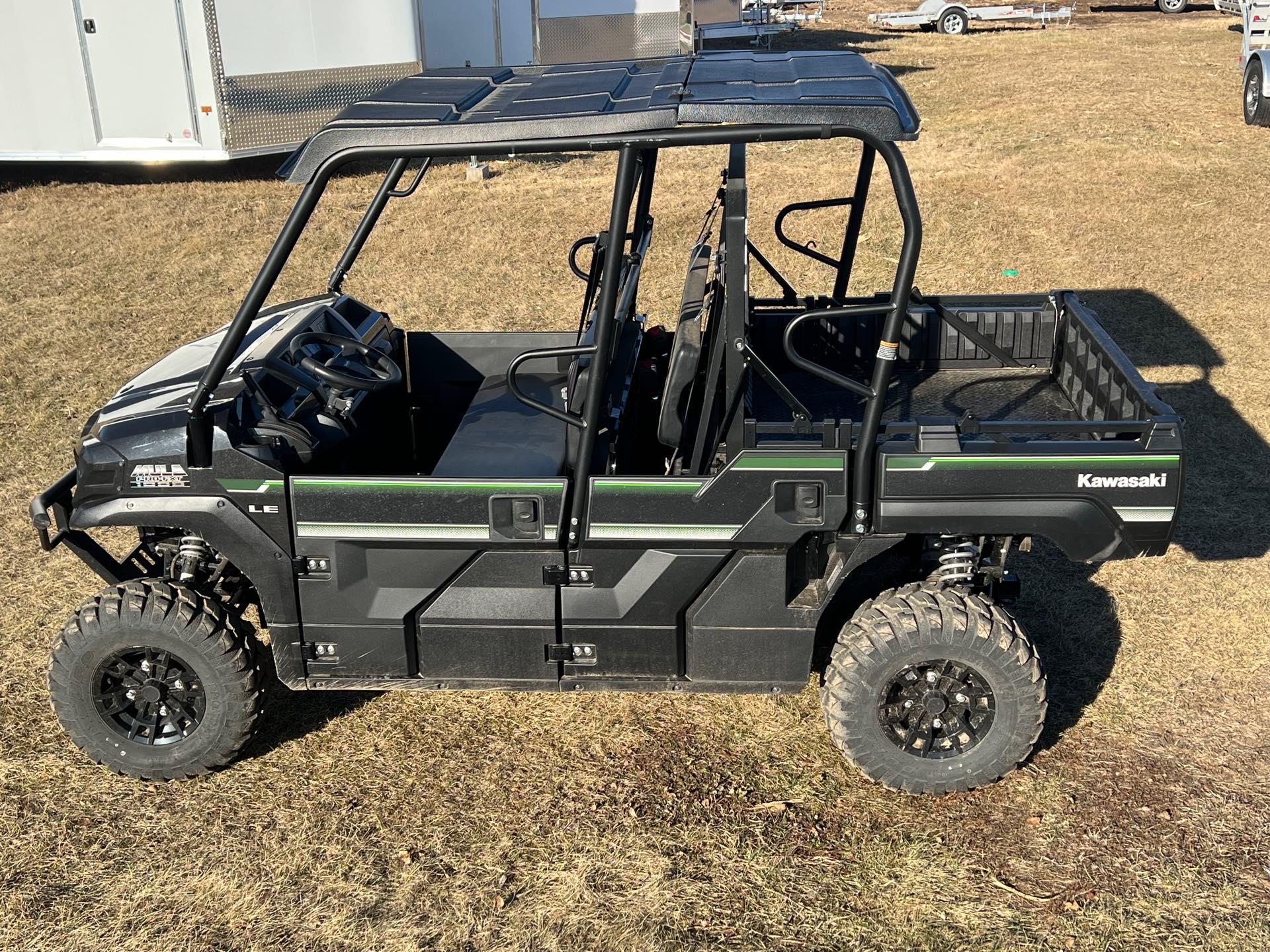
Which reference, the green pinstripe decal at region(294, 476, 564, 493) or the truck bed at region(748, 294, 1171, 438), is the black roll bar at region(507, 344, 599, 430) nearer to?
the green pinstripe decal at region(294, 476, 564, 493)

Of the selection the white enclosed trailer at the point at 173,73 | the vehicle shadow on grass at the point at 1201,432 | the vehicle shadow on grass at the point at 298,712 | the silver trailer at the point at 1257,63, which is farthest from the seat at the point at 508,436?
the silver trailer at the point at 1257,63

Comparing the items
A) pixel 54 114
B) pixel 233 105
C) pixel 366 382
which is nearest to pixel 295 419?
pixel 366 382

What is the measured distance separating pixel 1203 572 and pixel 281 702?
156 inches

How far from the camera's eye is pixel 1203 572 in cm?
550

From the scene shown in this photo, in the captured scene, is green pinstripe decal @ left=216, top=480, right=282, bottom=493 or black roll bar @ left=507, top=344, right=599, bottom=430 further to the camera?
green pinstripe decal @ left=216, top=480, right=282, bottom=493

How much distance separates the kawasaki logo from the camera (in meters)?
3.67

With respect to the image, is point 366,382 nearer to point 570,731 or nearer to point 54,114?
point 570,731

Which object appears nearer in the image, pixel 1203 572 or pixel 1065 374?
pixel 1065 374

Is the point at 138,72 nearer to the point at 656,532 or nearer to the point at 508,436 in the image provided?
the point at 508,436

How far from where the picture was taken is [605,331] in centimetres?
354

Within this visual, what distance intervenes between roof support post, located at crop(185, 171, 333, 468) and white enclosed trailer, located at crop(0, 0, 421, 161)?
26.4ft

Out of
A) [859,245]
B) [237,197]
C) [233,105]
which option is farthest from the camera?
[237,197]

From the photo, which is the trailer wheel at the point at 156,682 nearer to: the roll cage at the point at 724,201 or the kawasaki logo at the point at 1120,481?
the roll cage at the point at 724,201

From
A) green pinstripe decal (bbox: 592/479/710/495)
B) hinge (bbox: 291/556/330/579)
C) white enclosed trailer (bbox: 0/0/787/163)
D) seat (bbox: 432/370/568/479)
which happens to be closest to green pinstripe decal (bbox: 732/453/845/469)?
green pinstripe decal (bbox: 592/479/710/495)
